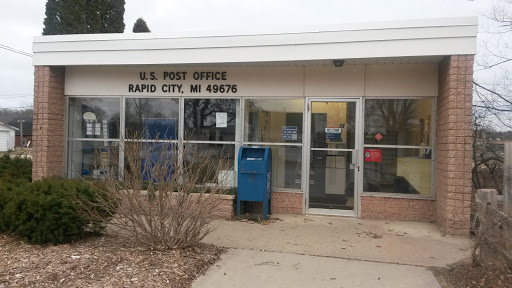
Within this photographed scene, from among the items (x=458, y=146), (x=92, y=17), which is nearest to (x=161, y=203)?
(x=458, y=146)

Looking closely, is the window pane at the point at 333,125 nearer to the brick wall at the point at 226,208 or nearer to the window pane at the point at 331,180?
the window pane at the point at 331,180

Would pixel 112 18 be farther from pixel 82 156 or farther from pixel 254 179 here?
pixel 254 179

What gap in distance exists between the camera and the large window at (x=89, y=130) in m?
9.21

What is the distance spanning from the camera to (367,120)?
7.98 metres

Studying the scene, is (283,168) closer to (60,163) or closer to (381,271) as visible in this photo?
(381,271)

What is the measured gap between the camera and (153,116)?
8.98 metres

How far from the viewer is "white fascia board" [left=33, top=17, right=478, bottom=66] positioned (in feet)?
21.9

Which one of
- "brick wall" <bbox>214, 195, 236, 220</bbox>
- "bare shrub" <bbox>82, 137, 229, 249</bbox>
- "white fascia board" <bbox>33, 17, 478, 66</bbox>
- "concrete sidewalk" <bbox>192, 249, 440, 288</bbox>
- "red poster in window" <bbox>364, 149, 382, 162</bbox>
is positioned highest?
"white fascia board" <bbox>33, 17, 478, 66</bbox>

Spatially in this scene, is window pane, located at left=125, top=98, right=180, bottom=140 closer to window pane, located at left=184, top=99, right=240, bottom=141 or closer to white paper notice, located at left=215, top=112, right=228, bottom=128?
window pane, located at left=184, top=99, right=240, bottom=141

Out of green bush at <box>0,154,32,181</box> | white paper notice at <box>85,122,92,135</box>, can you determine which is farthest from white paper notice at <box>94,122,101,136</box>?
green bush at <box>0,154,32,181</box>

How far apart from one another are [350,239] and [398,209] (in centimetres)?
188

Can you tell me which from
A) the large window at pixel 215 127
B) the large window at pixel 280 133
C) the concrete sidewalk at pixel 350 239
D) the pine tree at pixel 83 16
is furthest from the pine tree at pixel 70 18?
the concrete sidewalk at pixel 350 239

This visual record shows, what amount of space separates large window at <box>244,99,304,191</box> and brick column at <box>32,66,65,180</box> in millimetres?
4263

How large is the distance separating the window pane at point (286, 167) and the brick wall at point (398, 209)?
54.4 inches
